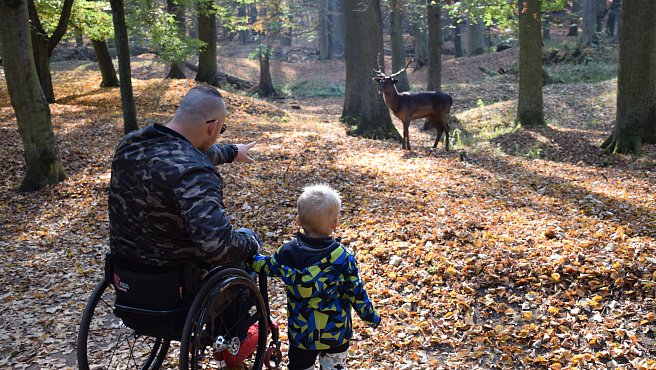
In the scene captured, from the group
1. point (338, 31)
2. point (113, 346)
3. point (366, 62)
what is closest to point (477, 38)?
point (338, 31)

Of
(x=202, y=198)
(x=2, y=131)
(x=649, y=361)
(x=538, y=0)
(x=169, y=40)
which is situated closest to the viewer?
(x=202, y=198)

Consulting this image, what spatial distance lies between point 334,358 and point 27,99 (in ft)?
23.8

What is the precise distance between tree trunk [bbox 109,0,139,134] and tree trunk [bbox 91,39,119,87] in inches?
353

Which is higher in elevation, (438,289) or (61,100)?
(61,100)

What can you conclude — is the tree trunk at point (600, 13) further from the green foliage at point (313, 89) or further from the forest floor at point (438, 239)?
the forest floor at point (438, 239)

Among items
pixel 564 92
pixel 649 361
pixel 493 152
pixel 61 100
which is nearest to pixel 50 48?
pixel 61 100

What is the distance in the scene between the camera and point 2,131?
11680 millimetres

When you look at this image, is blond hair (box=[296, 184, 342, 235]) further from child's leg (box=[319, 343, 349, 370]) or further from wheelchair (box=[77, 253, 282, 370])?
child's leg (box=[319, 343, 349, 370])

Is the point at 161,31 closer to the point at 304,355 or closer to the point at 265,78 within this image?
the point at 265,78

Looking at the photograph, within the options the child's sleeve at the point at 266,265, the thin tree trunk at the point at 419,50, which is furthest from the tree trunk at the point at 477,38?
the child's sleeve at the point at 266,265

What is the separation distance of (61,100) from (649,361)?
54.4ft

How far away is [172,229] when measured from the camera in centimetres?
292

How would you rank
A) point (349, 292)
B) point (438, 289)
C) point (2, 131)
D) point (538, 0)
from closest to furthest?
point (349, 292), point (438, 289), point (2, 131), point (538, 0)

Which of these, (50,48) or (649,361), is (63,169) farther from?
(649,361)
